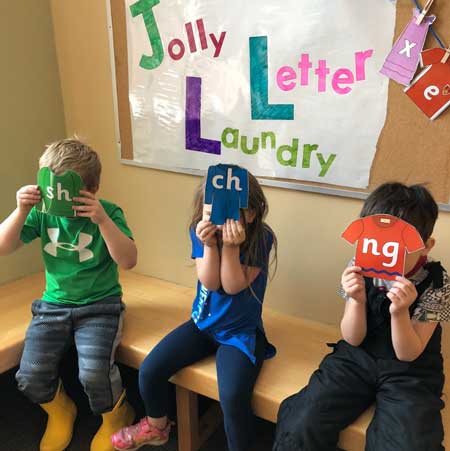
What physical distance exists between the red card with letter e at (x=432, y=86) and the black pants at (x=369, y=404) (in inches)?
25.7

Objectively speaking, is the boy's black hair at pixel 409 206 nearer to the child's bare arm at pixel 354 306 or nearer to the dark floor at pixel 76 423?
the child's bare arm at pixel 354 306

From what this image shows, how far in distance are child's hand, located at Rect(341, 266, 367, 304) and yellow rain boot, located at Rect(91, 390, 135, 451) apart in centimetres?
77

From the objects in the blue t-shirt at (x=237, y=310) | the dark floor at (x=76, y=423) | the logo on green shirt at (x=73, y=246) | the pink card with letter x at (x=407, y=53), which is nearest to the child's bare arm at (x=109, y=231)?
the logo on green shirt at (x=73, y=246)

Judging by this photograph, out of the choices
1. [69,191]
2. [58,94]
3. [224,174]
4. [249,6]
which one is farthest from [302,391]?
[58,94]

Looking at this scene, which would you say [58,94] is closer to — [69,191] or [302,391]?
[69,191]

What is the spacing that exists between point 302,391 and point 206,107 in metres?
0.97

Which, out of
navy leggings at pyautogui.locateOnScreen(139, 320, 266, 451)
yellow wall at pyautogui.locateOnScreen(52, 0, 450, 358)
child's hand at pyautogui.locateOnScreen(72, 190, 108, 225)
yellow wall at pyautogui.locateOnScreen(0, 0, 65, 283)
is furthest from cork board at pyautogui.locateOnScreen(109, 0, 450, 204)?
yellow wall at pyautogui.locateOnScreen(0, 0, 65, 283)

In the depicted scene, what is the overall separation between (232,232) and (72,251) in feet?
1.84

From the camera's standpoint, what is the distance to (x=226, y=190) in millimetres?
1255

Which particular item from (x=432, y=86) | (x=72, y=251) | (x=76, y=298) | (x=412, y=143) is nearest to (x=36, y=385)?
(x=76, y=298)

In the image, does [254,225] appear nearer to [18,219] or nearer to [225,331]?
[225,331]

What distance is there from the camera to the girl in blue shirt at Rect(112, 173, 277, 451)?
1.28 metres

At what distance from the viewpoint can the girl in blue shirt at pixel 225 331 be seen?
4.20 ft

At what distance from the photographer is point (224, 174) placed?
1.25 meters
